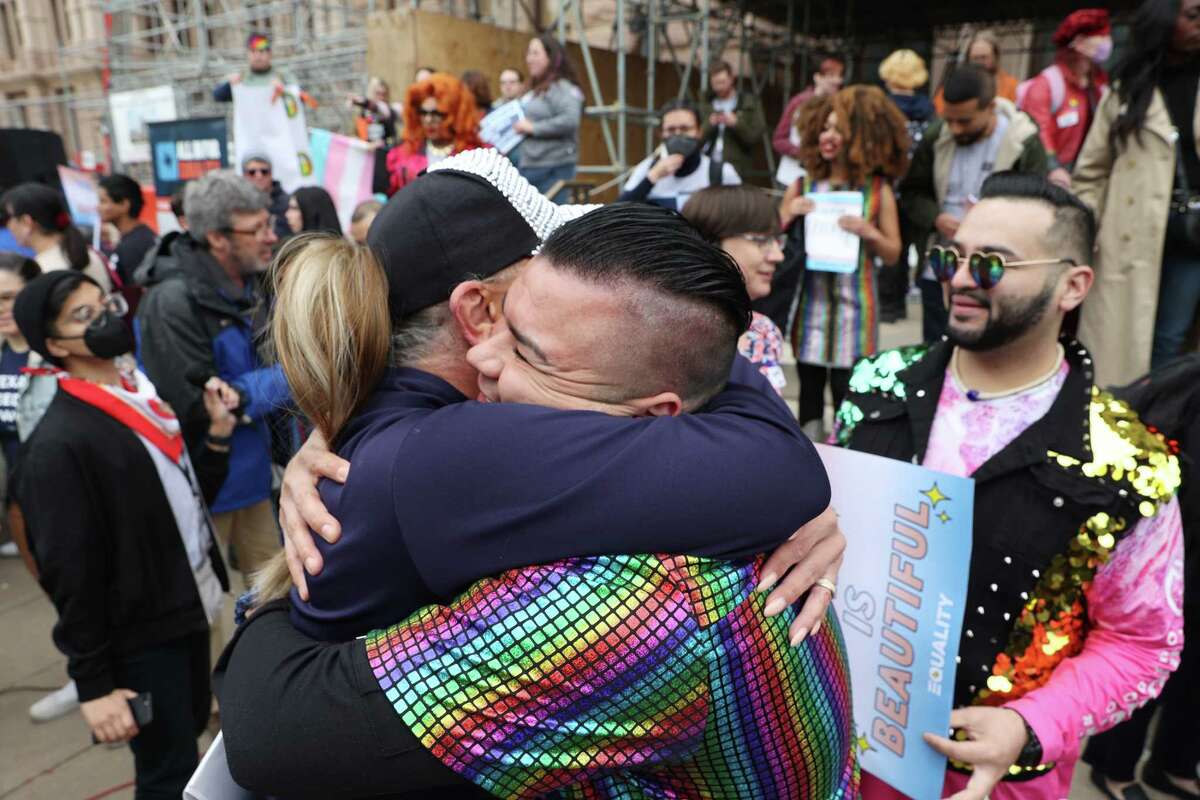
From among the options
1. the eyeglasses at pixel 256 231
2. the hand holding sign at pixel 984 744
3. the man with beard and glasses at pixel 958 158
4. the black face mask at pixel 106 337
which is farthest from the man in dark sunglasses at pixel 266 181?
the hand holding sign at pixel 984 744

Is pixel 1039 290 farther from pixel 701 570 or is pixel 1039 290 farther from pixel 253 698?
pixel 253 698

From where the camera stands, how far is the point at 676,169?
191 inches

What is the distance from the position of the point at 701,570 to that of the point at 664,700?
139 mm

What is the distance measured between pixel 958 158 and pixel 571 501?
4424 millimetres

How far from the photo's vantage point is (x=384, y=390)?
1.14m

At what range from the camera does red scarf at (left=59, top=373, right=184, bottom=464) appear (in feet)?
7.70

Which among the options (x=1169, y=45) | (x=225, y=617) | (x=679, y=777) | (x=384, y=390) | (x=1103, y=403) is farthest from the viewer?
(x=225, y=617)

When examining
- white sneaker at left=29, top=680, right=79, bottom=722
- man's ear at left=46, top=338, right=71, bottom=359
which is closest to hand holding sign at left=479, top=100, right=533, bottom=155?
man's ear at left=46, top=338, right=71, bottom=359

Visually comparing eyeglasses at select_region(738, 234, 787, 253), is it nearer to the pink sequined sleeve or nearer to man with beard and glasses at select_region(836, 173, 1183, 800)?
man with beard and glasses at select_region(836, 173, 1183, 800)

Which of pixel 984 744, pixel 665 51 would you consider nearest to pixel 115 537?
pixel 984 744

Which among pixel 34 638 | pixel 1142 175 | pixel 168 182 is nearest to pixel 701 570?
pixel 1142 175

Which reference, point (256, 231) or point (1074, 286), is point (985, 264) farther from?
point (256, 231)

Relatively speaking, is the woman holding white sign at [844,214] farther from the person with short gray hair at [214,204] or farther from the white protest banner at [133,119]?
the white protest banner at [133,119]

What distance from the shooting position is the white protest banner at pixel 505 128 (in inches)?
244
